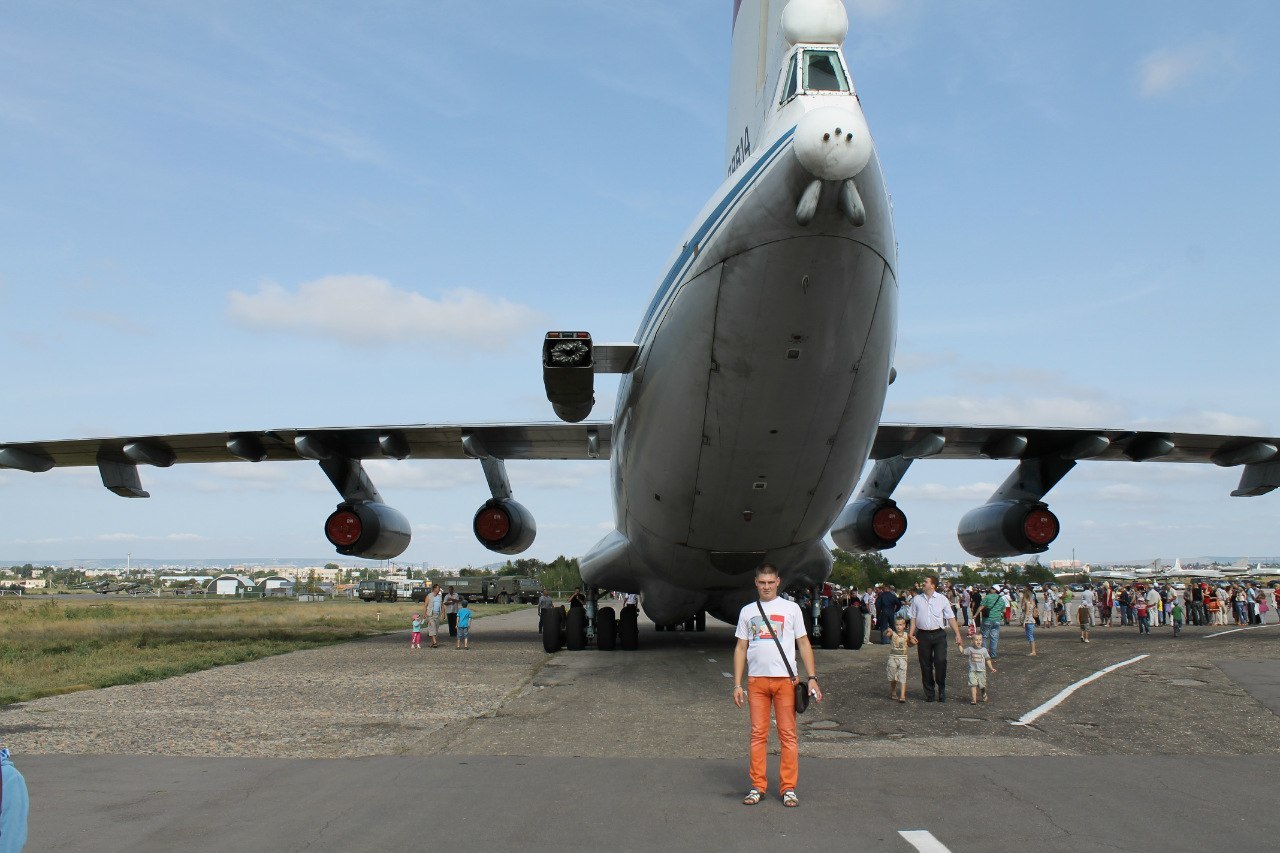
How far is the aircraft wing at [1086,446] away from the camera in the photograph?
1617 cm

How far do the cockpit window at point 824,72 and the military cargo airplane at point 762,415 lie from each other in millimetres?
15

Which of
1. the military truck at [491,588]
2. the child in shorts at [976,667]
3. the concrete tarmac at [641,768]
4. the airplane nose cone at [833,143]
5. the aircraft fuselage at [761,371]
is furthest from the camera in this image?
the military truck at [491,588]

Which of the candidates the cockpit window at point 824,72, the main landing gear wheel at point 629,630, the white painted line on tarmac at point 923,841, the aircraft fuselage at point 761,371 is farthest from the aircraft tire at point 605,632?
the white painted line on tarmac at point 923,841

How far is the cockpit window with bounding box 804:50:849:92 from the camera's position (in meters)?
7.70

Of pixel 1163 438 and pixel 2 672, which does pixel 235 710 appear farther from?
pixel 1163 438

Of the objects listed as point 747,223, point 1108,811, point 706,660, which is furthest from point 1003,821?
point 706,660

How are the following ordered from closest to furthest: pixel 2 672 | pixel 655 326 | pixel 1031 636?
pixel 655 326 < pixel 2 672 < pixel 1031 636

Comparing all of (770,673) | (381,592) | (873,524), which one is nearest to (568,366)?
(770,673)

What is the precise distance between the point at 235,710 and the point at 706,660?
7.47 metres

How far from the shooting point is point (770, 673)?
5723mm

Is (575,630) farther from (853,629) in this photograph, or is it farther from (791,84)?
(791,84)

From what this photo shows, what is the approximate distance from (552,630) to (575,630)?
1.74 feet

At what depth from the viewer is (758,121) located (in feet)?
31.0

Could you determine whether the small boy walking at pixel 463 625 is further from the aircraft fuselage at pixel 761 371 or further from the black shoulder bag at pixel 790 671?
the black shoulder bag at pixel 790 671
